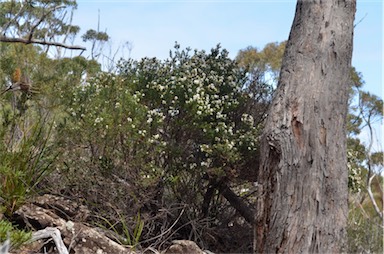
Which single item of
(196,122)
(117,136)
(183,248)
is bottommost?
(183,248)

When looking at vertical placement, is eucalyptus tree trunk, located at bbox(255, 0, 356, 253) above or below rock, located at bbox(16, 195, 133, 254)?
above

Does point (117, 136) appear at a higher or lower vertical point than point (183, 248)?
higher

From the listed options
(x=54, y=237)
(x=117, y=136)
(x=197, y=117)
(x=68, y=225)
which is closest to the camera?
(x=54, y=237)

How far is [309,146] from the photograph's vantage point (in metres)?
3.41

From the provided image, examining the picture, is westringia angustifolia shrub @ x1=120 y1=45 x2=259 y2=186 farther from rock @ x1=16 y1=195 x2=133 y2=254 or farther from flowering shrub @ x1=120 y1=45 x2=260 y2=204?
rock @ x1=16 y1=195 x2=133 y2=254

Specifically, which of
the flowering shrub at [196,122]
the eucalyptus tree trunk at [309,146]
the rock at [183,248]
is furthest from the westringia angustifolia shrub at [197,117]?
the eucalyptus tree trunk at [309,146]

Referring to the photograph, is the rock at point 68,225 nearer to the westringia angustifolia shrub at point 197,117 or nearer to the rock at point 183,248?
the rock at point 183,248

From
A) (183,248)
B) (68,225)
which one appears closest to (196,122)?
(183,248)

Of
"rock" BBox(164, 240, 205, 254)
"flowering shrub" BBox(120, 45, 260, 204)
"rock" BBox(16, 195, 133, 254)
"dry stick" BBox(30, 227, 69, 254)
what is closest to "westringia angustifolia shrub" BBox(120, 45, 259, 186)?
"flowering shrub" BBox(120, 45, 260, 204)

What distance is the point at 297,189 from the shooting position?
11.0ft

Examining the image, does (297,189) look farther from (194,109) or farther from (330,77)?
(194,109)

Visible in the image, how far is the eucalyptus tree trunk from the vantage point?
11.0 feet

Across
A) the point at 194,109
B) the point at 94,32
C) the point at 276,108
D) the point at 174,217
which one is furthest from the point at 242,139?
the point at 94,32

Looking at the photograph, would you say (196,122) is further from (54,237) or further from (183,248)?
(54,237)
